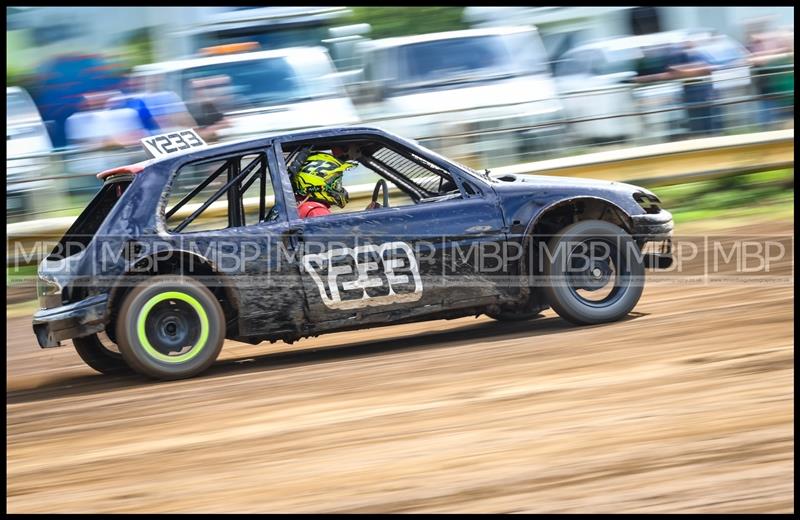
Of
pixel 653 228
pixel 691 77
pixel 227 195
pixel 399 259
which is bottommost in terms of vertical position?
pixel 399 259

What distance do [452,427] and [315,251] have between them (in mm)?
1825

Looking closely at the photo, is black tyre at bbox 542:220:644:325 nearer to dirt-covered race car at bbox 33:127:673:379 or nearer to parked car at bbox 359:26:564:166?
dirt-covered race car at bbox 33:127:673:379

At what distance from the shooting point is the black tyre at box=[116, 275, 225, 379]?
622 cm

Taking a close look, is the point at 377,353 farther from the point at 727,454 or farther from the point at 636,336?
the point at 727,454

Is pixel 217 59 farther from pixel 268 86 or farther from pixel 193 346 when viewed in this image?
pixel 193 346

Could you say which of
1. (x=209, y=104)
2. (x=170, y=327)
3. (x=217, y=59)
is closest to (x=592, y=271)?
(x=170, y=327)

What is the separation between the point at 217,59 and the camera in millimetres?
12812

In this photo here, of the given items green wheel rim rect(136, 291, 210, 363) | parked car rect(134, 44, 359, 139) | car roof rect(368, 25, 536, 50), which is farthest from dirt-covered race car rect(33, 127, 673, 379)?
car roof rect(368, 25, 536, 50)

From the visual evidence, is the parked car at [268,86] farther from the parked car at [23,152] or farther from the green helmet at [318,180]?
the green helmet at [318,180]

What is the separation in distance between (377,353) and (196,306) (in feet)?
4.03

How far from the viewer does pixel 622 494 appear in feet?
13.1

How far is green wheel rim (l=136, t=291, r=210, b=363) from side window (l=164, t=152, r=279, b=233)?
0.42m

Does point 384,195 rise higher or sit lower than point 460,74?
lower

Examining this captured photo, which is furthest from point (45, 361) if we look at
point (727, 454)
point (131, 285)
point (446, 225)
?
point (727, 454)
